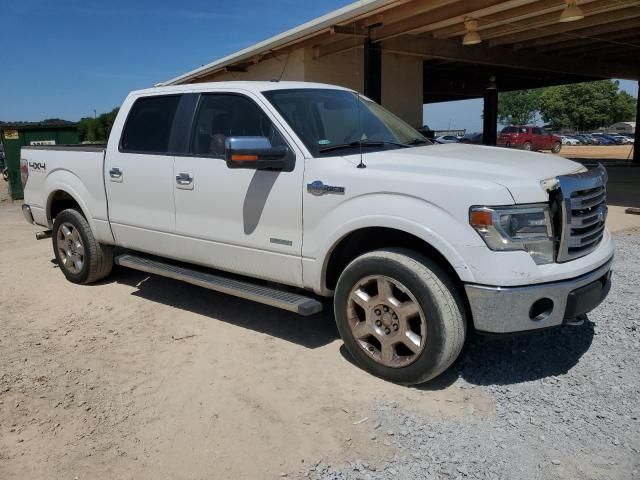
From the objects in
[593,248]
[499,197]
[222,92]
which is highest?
[222,92]

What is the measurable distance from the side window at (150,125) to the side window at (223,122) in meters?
0.37

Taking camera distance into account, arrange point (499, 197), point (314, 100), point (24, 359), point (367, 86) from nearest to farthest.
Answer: point (499, 197) → point (24, 359) → point (314, 100) → point (367, 86)

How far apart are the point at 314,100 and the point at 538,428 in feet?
9.54

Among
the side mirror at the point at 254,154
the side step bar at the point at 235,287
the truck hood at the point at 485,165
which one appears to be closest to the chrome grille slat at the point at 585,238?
the truck hood at the point at 485,165

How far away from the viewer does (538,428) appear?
3.10m

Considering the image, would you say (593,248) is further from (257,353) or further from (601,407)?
(257,353)

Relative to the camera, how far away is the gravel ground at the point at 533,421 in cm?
277

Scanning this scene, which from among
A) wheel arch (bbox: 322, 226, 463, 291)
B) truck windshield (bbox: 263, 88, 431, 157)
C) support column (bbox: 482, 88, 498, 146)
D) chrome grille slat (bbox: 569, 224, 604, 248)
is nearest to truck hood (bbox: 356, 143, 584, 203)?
truck windshield (bbox: 263, 88, 431, 157)

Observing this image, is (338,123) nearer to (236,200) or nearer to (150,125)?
(236,200)

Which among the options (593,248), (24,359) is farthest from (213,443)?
(593,248)

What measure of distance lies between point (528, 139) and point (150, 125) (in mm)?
33326

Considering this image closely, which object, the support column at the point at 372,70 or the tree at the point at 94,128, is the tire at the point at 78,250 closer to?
the support column at the point at 372,70

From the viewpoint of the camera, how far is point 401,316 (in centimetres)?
348

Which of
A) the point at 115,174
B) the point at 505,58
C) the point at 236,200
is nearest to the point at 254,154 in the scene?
the point at 236,200
